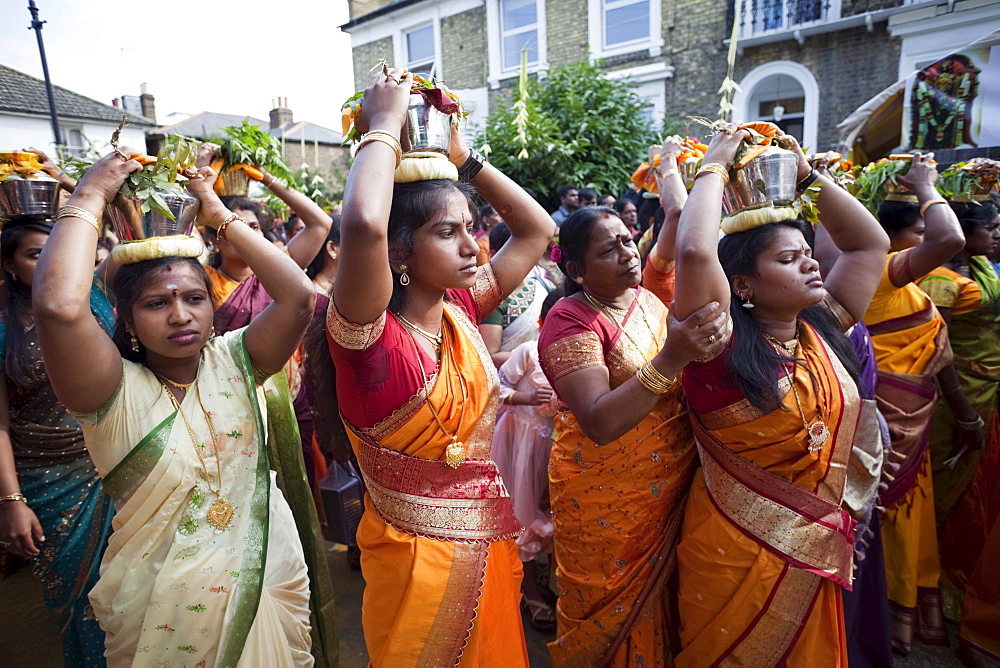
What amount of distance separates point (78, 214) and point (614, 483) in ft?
6.39

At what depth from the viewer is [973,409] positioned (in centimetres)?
338

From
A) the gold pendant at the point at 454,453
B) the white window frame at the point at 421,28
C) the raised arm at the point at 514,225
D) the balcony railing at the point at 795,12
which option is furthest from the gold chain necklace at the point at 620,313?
the white window frame at the point at 421,28

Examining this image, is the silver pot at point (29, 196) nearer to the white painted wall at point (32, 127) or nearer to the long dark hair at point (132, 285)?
the long dark hair at point (132, 285)

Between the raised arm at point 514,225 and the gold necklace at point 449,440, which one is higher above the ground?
the raised arm at point 514,225

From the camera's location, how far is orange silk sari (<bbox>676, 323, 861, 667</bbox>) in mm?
2066

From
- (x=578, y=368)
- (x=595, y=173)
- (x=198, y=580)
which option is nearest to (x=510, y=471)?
(x=578, y=368)

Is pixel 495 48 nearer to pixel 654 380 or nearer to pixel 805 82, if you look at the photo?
pixel 805 82

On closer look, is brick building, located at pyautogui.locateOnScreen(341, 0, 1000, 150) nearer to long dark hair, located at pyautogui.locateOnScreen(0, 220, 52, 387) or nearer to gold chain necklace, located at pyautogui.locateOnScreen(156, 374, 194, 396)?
long dark hair, located at pyautogui.locateOnScreen(0, 220, 52, 387)

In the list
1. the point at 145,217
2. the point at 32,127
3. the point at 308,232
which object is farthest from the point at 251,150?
the point at 32,127

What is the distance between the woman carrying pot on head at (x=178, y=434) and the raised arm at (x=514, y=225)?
0.71 metres

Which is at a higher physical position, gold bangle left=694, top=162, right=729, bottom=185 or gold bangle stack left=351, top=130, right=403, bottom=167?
gold bangle stack left=351, top=130, right=403, bottom=167

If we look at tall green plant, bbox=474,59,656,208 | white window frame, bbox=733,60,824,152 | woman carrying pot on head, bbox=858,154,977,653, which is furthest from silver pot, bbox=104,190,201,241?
white window frame, bbox=733,60,824,152

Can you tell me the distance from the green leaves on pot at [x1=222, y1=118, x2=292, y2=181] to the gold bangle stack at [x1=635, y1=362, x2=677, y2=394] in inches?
95.3

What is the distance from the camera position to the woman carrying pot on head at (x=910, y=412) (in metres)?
3.01
